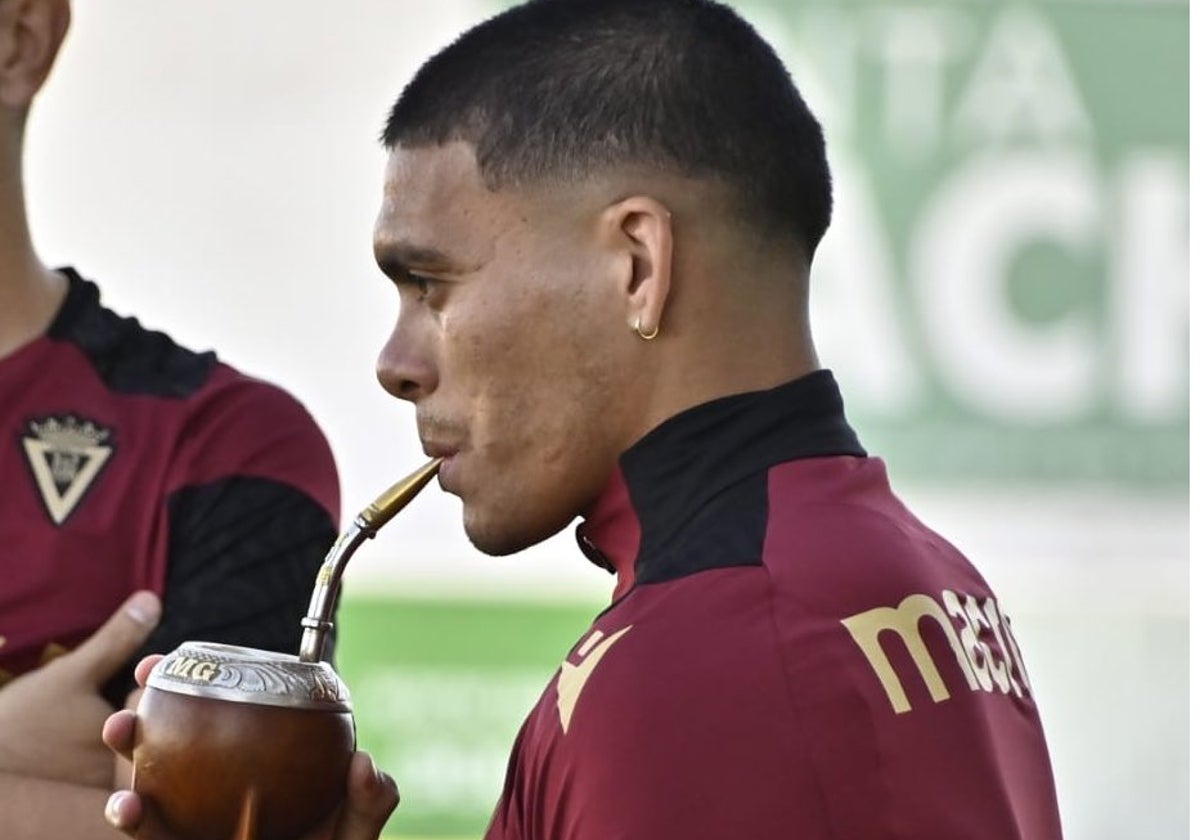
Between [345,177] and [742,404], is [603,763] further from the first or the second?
[345,177]

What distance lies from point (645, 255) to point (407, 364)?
22 centimetres

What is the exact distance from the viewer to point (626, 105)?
177 centimetres

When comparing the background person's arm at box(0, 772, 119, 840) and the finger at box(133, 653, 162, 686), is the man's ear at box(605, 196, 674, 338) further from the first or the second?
the background person's arm at box(0, 772, 119, 840)

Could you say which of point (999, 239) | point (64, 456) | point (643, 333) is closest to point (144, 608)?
point (64, 456)

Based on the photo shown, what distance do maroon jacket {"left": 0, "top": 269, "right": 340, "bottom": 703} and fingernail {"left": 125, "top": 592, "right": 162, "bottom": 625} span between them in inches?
0.6

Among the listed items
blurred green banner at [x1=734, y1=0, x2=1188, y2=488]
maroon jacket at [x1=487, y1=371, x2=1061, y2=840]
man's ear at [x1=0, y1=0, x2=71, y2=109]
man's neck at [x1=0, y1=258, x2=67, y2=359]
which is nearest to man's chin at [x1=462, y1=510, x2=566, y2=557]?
maroon jacket at [x1=487, y1=371, x2=1061, y2=840]

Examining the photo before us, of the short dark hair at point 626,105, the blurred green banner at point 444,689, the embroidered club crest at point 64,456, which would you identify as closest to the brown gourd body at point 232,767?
the short dark hair at point 626,105

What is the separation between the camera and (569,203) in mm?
1715

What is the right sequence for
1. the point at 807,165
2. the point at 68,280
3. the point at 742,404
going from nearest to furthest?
the point at 742,404 → the point at 807,165 → the point at 68,280

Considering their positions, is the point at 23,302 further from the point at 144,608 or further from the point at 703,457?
the point at 703,457

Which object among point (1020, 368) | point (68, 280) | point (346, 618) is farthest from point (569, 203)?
point (1020, 368)

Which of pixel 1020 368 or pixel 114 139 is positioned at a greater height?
pixel 114 139

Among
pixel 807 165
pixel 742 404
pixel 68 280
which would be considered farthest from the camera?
pixel 68 280

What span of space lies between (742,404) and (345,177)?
4.20 m
